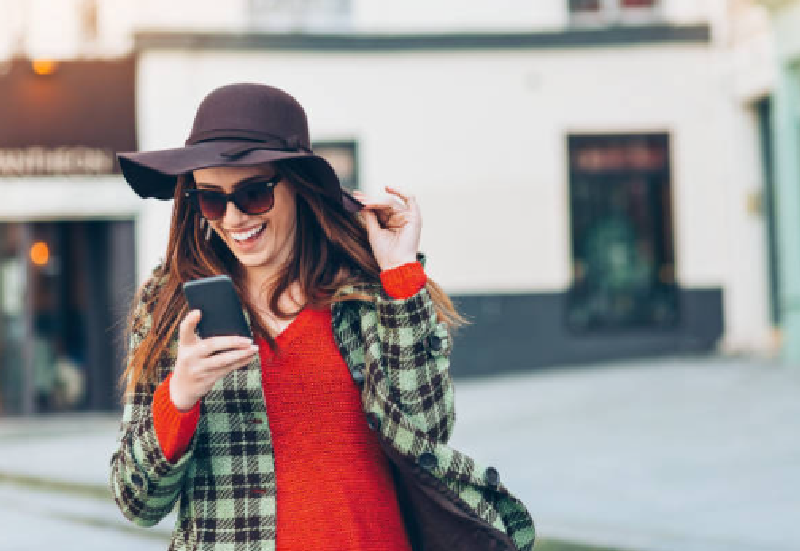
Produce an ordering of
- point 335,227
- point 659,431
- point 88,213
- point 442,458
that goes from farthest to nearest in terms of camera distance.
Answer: point 88,213 → point 659,431 → point 335,227 → point 442,458

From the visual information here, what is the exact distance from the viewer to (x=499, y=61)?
17625 millimetres

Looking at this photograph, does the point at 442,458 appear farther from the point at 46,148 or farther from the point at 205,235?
the point at 46,148

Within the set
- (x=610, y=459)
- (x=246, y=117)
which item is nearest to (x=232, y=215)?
(x=246, y=117)

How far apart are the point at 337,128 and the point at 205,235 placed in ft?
48.8

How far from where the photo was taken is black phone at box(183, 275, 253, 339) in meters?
2.20

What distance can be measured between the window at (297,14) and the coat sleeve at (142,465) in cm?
1530

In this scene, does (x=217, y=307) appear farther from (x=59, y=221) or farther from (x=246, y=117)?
(x=59, y=221)

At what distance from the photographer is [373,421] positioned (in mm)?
2338

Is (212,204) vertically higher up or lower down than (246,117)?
lower down

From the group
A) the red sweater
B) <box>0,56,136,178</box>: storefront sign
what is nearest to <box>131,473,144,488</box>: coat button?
the red sweater

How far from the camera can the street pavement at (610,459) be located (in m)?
7.39

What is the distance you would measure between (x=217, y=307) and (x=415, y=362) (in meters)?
0.39

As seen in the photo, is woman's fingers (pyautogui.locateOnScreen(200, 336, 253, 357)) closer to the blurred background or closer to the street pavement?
the street pavement

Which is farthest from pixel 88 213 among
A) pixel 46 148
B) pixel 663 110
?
pixel 663 110
